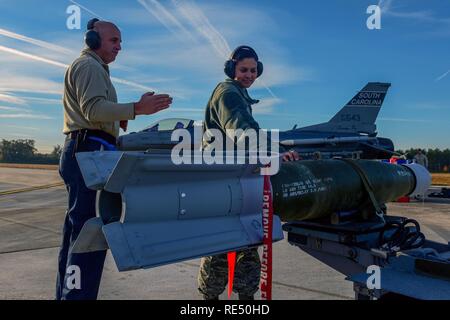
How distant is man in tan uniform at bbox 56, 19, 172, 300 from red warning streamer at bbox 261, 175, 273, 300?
87cm

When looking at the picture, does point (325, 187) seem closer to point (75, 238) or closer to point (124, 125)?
point (124, 125)

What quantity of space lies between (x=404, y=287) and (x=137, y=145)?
1749cm

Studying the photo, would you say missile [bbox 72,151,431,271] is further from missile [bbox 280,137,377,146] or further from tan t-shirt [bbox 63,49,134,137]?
missile [bbox 280,137,377,146]

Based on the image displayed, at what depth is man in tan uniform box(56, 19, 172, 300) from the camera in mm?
2594

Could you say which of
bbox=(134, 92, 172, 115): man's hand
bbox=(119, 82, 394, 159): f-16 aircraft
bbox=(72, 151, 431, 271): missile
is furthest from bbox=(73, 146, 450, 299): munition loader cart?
bbox=(119, 82, 394, 159): f-16 aircraft

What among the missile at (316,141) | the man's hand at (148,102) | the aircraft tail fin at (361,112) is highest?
the aircraft tail fin at (361,112)

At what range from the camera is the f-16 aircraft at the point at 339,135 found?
1928cm

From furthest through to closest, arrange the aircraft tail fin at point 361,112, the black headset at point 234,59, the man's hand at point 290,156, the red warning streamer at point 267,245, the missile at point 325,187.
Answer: the aircraft tail fin at point 361,112 < the black headset at point 234,59 < the man's hand at point 290,156 < the missile at point 325,187 < the red warning streamer at point 267,245

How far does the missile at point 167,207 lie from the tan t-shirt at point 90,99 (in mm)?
398

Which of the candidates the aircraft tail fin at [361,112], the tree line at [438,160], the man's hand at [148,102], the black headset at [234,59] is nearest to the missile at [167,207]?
the man's hand at [148,102]

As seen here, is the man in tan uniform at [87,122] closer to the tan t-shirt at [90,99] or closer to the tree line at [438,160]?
the tan t-shirt at [90,99]

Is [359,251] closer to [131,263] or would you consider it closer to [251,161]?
[251,161]

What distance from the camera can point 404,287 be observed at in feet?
7.71
